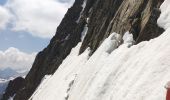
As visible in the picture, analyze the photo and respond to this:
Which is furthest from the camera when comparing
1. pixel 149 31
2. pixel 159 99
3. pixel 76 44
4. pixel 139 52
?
pixel 76 44

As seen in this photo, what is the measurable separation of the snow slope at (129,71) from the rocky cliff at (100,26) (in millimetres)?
1183

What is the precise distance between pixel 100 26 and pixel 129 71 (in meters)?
27.5

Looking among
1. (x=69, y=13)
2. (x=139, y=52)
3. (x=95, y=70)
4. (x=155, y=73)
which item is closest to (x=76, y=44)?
(x=69, y=13)

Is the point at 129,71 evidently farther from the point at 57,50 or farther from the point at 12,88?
the point at 12,88

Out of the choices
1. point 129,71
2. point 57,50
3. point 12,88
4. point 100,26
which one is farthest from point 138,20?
point 12,88

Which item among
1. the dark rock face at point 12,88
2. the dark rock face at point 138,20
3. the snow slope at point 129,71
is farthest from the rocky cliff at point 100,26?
the dark rock face at point 12,88

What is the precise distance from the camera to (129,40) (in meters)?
34.6

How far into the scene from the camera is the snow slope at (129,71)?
24.6 metres

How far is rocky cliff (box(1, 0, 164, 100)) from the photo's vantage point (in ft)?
110

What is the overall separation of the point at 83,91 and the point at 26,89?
60.3 m

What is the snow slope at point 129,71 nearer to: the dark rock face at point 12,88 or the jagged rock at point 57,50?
the jagged rock at point 57,50

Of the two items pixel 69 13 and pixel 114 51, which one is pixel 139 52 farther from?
pixel 69 13

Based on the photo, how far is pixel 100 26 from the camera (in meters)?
55.5

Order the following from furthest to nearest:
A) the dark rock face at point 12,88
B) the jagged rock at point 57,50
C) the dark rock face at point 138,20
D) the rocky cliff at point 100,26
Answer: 1. the dark rock face at point 12,88
2. the jagged rock at point 57,50
3. the rocky cliff at point 100,26
4. the dark rock face at point 138,20
